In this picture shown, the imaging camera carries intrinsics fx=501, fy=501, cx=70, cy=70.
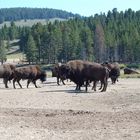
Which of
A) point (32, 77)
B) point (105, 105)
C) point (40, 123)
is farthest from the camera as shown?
point (32, 77)

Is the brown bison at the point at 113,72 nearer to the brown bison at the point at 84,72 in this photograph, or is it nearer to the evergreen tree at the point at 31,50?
the brown bison at the point at 84,72

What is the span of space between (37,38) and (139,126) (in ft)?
417

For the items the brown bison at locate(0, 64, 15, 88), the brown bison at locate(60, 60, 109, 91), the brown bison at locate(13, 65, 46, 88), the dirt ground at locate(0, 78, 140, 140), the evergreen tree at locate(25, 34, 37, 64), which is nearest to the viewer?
the dirt ground at locate(0, 78, 140, 140)

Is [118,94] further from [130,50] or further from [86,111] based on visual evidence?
[130,50]

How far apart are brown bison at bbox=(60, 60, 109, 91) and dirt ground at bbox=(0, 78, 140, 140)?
11.0 feet

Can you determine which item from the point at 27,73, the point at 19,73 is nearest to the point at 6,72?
the point at 19,73

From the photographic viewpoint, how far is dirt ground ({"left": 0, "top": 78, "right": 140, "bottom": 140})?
16.4 m

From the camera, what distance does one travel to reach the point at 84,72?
3356 cm

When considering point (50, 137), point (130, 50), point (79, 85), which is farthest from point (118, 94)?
point (130, 50)

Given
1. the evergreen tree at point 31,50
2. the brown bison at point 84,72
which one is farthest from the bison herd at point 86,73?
the evergreen tree at point 31,50

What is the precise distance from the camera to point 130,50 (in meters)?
131

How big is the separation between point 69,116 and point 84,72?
1317 cm

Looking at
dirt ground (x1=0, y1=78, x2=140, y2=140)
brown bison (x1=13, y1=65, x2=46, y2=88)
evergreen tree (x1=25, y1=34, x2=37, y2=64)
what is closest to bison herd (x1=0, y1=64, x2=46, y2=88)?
brown bison (x1=13, y1=65, x2=46, y2=88)

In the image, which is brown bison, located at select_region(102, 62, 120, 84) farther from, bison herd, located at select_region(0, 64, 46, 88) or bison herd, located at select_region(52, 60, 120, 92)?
bison herd, located at select_region(52, 60, 120, 92)
